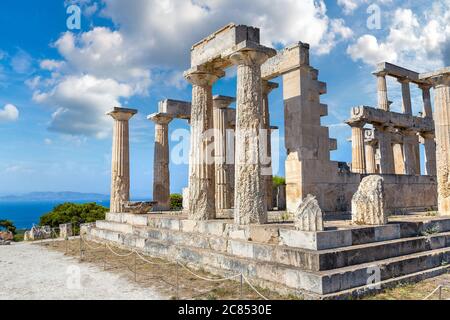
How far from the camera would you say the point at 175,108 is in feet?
73.2

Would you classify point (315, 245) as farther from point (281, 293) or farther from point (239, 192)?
point (239, 192)

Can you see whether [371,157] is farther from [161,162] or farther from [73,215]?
[73,215]

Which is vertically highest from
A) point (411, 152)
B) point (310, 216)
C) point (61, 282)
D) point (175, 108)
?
point (175, 108)

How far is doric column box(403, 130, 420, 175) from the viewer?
26.8 meters

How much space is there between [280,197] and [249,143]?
7255mm

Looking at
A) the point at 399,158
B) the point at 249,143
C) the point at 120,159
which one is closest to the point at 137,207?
the point at 120,159

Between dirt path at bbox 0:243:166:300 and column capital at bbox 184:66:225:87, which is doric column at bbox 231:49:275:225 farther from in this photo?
dirt path at bbox 0:243:166:300

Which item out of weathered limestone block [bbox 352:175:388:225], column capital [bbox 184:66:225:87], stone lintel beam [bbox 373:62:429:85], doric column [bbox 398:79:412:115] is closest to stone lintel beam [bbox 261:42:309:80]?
column capital [bbox 184:66:225:87]

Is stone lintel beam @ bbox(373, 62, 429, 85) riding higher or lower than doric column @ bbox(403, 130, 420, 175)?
higher

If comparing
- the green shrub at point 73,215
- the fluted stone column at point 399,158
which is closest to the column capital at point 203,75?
the fluted stone column at point 399,158

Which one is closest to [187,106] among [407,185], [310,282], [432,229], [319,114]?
[319,114]

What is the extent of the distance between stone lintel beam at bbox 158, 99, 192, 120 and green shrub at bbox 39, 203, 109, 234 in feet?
50.7

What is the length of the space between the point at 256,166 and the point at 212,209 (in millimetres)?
2881

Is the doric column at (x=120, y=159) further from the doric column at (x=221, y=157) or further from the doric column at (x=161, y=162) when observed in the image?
the doric column at (x=221, y=157)
